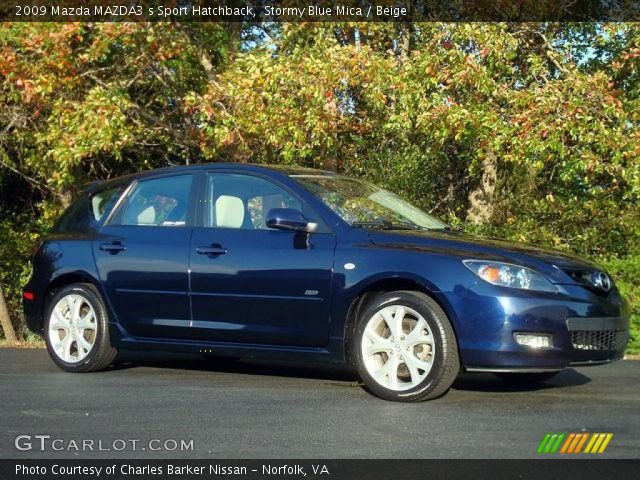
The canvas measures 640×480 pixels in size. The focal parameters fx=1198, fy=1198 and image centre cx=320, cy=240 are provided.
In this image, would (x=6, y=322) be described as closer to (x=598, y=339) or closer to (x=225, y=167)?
(x=225, y=167)

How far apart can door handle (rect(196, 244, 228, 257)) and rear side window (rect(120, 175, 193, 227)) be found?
38 cm

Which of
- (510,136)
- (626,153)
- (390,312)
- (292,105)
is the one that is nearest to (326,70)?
(292,105)

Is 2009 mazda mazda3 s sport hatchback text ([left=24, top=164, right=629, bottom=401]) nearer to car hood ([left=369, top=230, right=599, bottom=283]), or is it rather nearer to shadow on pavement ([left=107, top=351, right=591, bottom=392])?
car hood ([left=369, top=230, right=599, bottom=283])

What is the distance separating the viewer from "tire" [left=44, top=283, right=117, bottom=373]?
30.9 feet

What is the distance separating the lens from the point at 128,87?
14836 millimetres

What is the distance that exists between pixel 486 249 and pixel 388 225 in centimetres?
93

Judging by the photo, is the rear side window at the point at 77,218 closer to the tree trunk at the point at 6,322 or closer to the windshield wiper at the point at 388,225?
the windshield wiper at the point at 388,225

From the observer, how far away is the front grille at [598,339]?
25.4ft

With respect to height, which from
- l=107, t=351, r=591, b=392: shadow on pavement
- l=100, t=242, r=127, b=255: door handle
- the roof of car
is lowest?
l=107, t=351, r=591, b=392: shadow on pavement

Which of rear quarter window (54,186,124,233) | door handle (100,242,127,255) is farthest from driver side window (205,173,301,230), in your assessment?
rear quarter window (54,186,124,233)

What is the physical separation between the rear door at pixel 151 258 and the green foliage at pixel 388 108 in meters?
3.58
